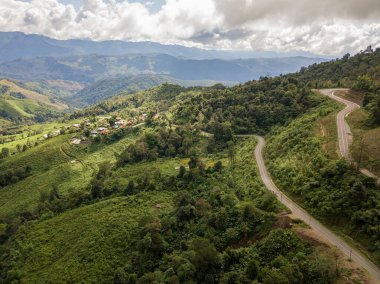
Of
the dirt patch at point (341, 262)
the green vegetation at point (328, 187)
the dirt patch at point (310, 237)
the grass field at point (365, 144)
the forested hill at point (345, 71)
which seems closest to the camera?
the dirt patch at point (341, 262)

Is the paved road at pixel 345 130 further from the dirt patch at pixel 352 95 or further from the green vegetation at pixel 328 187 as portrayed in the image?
the green vegetation at pixel 328 187

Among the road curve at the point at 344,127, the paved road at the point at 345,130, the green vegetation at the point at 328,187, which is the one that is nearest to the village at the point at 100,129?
the green vegetation at the point at 328,187

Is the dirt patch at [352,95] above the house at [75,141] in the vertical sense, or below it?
above

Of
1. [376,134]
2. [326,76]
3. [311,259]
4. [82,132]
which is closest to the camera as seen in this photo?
[311,259]

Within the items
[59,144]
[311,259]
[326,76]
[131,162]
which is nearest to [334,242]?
[311,259]

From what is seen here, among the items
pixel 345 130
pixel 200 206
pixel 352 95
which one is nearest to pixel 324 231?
pixel 200 206

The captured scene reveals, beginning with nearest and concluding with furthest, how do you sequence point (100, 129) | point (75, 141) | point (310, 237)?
1. point (310, 237)
2. point (75, 141)
3. point (100, 129)

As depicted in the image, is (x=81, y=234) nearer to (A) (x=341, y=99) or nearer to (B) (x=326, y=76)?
(A) (x=341, y=99)

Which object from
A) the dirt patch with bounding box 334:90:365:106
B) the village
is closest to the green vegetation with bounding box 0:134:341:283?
the dirt patch with bounding box 334:90:365:106

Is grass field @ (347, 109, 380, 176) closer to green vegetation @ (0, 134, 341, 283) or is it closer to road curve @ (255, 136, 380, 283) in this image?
road curve @ (255, 136, 380, 283)

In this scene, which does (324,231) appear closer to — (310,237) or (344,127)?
(310,237)

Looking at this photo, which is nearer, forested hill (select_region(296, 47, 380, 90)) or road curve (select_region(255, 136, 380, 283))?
road curve (select_region(255, 136, 380, 283))
